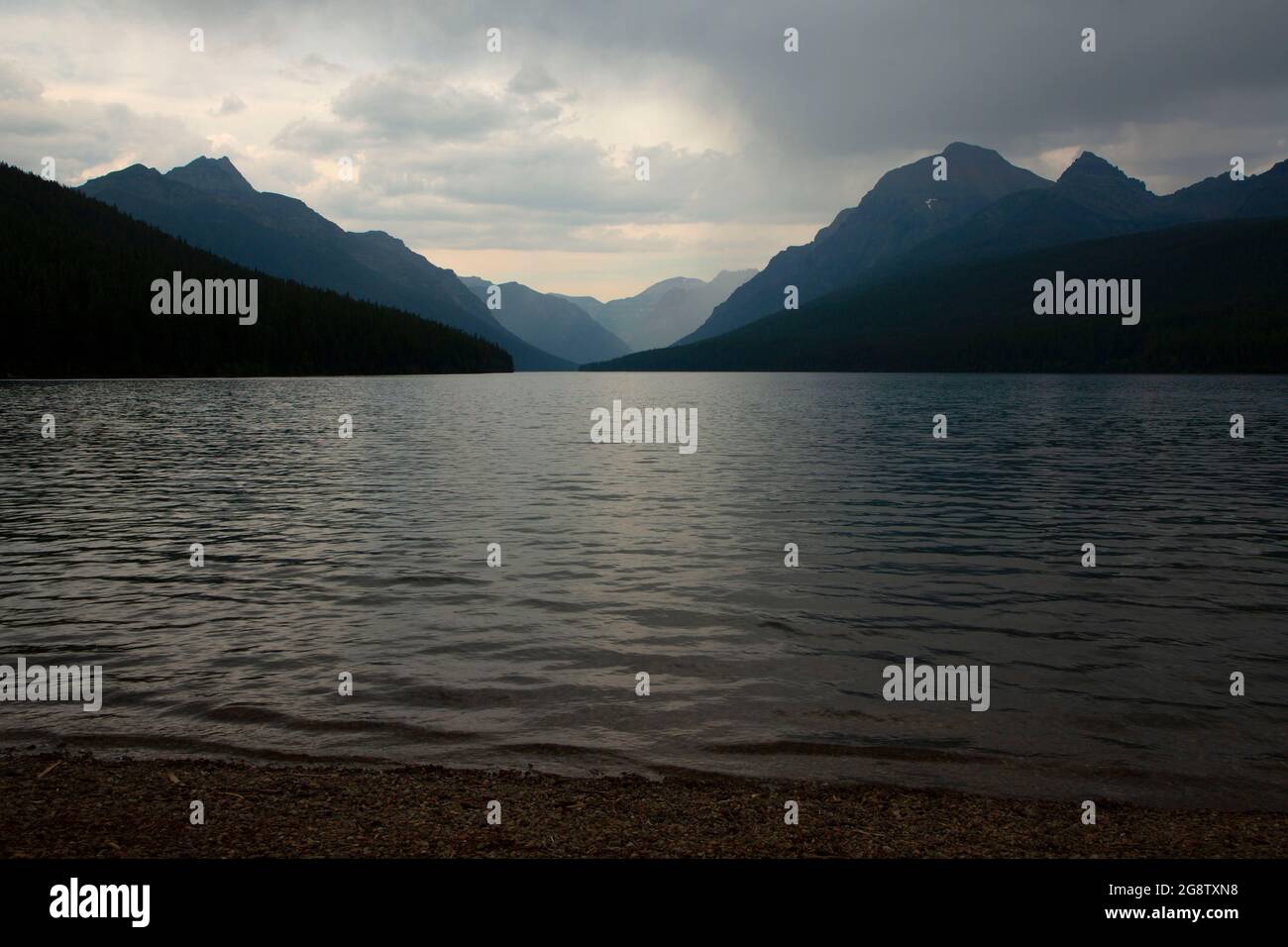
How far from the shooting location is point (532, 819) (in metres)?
10.1

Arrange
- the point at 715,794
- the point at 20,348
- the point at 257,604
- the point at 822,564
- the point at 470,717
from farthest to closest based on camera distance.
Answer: the point at 20,348 → the point at 822,564 → the point at 257,604 → the point at 470,717 → the point at 715,794

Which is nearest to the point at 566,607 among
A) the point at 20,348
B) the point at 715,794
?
the point at 715,794

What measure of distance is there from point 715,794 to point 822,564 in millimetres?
15008

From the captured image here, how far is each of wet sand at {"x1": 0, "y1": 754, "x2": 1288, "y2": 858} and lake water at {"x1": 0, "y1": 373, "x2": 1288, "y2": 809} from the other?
91cm

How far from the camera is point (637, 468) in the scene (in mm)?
49938

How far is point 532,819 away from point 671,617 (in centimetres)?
997

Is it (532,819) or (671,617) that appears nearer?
(532,819)

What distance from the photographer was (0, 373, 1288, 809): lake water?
Answer: 13.0m

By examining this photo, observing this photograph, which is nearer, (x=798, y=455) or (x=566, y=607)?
(x=566, y=607)

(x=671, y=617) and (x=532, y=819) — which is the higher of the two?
(x=671, y=617)

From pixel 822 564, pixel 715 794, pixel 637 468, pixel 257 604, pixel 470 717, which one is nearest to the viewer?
pixel 715 794

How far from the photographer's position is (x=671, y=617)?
65.2ft

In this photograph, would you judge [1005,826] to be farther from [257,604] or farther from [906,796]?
[257,604]
